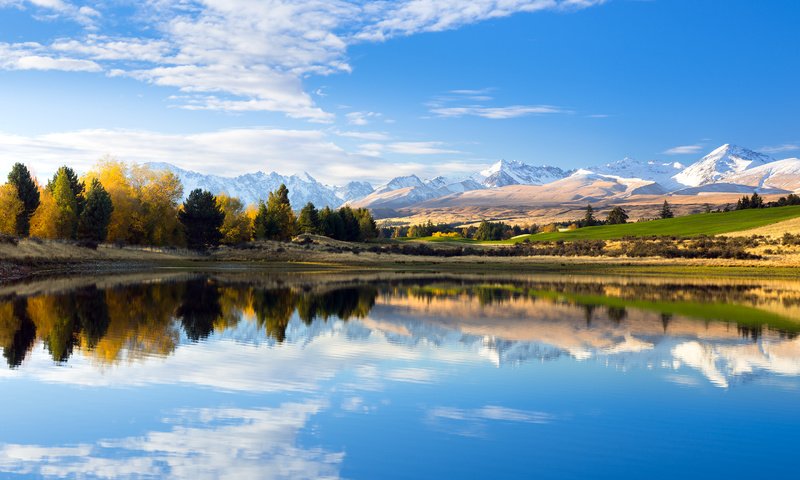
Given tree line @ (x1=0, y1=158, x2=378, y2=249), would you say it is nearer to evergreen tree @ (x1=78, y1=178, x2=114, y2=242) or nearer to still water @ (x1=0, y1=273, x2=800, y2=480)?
evergreen tree @ (x1=78, y1=178, x2=114, y2=242)

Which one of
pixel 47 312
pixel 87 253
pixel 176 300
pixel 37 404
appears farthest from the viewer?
pixel 87 253

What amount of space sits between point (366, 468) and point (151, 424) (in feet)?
17.6

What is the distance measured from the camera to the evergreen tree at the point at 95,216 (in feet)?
313

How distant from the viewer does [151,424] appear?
14.5 m

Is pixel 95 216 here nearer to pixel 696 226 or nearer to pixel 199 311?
pixel 199 311

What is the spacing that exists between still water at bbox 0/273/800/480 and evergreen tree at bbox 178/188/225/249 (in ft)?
269

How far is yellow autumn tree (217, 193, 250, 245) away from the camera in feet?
415

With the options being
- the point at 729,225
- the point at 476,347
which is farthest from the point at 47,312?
the point at 729,225

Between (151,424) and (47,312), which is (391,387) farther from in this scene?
(47,312)

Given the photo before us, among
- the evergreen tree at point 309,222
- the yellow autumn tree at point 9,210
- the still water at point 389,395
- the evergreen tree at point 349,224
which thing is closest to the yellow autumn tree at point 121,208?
the yellow autumn tree at point 9,210

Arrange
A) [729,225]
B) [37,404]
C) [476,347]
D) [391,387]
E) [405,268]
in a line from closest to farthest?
[37,404]
[391,387]
[476,347]
[405,268]
[729,225]

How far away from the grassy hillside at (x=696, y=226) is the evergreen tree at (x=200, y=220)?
83.5 metres

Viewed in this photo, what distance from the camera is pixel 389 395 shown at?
17.8m

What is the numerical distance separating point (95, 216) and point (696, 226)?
124m
